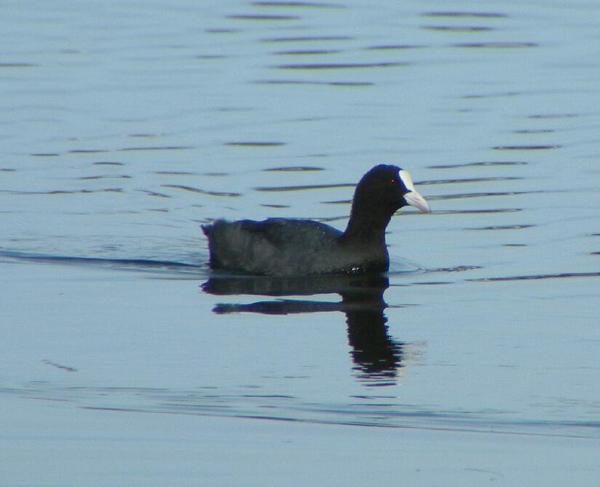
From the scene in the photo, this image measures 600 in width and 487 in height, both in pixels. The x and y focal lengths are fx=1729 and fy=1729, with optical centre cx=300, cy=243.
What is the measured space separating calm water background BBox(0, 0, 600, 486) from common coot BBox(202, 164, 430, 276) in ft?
0.80

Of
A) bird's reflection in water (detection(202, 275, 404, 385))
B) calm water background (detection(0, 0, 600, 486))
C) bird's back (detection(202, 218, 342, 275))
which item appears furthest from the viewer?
bird's back (detection(202, 218, 342, 275))

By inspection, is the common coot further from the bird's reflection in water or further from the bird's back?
the bird's reflection in water

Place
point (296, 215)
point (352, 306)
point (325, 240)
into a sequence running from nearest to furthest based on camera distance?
point (352, 306), point (325, 240), point (296, 215)

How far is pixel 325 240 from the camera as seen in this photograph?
12391 millimetres

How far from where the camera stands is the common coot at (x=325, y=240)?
12391 mm

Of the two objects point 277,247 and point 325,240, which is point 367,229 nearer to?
point 325,240

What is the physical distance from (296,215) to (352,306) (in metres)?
3.19

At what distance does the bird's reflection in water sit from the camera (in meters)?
9.52

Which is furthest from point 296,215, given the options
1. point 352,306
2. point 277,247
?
point 352,306


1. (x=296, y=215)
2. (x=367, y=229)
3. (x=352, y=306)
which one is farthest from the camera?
(x=296, y=215)

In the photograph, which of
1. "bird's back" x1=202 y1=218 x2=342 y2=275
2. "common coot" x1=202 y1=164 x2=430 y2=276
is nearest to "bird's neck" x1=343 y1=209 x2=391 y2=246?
"common coot" x1=202 y1=164 x2=430 y2=276

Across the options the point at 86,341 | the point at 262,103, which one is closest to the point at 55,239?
the point at 86,341

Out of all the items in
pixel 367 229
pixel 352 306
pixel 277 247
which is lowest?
pixel 352 306

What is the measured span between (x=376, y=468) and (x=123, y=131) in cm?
1039
